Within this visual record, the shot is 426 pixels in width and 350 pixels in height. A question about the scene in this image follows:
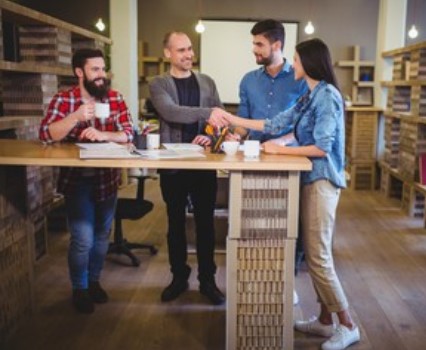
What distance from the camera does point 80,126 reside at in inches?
114

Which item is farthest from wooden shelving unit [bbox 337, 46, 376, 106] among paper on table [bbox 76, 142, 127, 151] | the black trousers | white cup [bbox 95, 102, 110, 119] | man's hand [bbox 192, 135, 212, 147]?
white cup [bbox 95, 102, 110, 119]

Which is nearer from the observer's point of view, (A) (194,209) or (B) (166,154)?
(B) (166,154)

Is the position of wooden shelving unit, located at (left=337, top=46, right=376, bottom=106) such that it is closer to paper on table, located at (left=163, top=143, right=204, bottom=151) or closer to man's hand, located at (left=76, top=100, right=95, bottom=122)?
paper on table, located at (left=163, top=143, right=204, bottom=151)

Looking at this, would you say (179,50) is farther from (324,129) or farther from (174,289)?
(174,289)

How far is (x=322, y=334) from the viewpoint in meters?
2.77

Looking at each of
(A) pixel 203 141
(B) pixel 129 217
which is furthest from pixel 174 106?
(B) pixel 129 217

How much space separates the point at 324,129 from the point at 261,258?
0.63 meters

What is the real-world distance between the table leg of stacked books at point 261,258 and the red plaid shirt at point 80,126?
0.85 meters

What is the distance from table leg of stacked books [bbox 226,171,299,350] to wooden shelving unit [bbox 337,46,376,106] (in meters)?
6.43

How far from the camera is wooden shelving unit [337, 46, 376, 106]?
851 cm

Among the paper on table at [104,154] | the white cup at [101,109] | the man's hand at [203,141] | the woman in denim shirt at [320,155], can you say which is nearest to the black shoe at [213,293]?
the woman in denim shirt at [320,155]

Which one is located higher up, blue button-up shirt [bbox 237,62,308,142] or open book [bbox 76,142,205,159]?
blue button-up shirt [bbox 237,62,308,142]

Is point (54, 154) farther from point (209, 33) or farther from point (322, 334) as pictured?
point (209, 33)

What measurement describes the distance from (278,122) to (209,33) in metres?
6.34
